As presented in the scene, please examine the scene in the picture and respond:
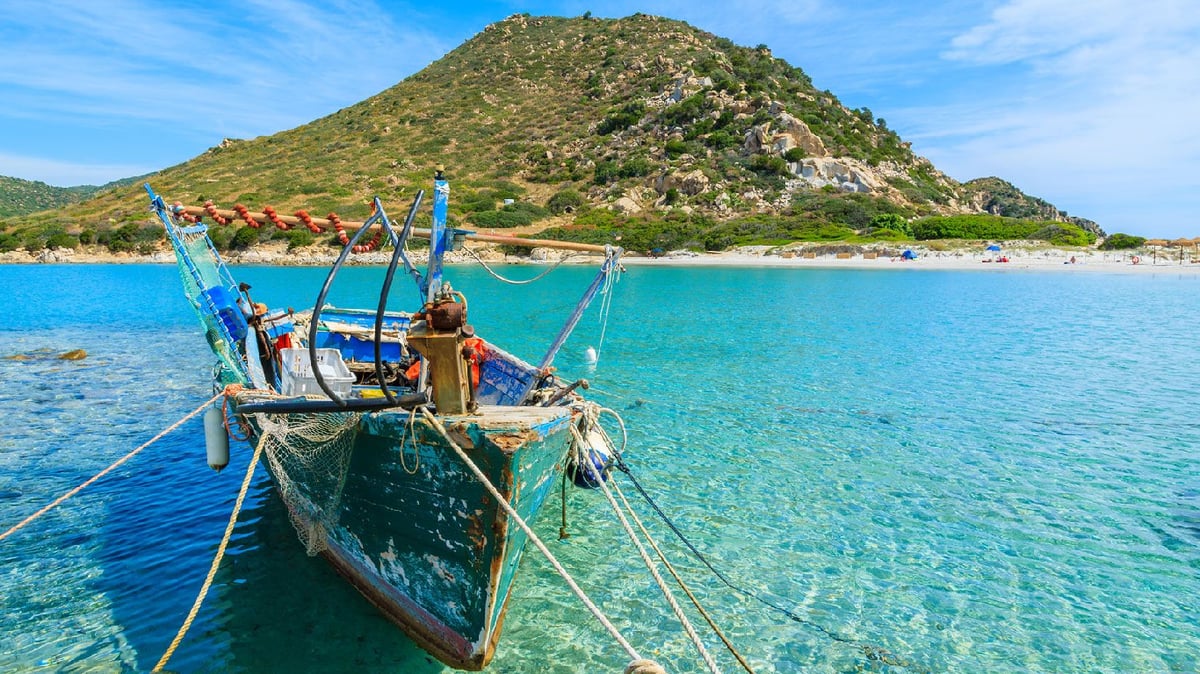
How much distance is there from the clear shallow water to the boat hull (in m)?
0.76

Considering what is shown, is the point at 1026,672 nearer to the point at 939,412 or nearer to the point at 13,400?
the point at 939,412

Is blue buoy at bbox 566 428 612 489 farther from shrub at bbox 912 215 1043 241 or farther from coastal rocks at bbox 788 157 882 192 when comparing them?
coastal rocks at bbox 788 157 882 192

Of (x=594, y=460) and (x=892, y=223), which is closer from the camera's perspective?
(x=594, y=460)

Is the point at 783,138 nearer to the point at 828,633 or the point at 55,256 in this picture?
the point at 828,633

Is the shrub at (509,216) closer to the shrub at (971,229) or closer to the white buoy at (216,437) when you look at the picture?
the shrub at (971,229)

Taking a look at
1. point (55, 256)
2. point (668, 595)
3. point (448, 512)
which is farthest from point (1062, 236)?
point (55, 256)

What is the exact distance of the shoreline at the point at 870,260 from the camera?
69062mm

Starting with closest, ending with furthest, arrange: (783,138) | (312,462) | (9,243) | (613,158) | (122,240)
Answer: (312,462) < (122,240) < (9,243) < (783,138) < (613,158)

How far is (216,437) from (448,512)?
3673 mm

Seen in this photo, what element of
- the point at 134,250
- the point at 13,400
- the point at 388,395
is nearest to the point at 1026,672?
the point at 388,395

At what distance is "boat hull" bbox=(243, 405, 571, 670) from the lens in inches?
216

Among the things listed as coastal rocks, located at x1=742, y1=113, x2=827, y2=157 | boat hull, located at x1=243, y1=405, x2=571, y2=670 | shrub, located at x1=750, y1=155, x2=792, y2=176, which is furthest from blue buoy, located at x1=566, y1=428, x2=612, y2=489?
coastal rocks, located at x1=742, y1=113, x2=827, y2=157

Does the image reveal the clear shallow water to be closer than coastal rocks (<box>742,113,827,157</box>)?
Yes

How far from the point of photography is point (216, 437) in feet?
25.1
